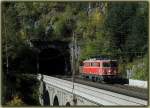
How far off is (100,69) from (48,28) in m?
18.7

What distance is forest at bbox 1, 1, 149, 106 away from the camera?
63.3 feet

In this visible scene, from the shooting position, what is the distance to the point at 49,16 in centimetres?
2278

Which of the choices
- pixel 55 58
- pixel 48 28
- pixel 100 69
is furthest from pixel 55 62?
pixel 100 69

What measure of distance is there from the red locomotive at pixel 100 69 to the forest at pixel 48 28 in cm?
810

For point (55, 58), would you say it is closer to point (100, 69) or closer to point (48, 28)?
point (48, 28)

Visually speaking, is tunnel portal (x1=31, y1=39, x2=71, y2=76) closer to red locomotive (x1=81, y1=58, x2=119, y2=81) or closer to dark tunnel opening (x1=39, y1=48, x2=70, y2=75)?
dark tunnel opening (x1=39, y1=48, x2=70, y2=75)

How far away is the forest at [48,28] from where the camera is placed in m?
19.3

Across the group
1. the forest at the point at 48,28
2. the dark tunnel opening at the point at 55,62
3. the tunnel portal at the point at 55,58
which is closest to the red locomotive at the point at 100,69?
the tunnel portal at the point at 55,58

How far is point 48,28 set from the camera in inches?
936

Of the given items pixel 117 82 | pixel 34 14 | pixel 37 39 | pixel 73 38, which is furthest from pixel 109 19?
pixel 117 82

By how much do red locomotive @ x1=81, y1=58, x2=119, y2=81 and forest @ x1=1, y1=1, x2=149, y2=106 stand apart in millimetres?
8098

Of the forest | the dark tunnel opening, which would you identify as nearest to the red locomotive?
the dark tunnel opening

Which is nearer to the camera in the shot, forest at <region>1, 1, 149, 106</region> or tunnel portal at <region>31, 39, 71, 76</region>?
forest at <region>1, 1, 149, 106</region>

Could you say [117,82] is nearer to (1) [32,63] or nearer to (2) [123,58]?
(2) [123,58]
